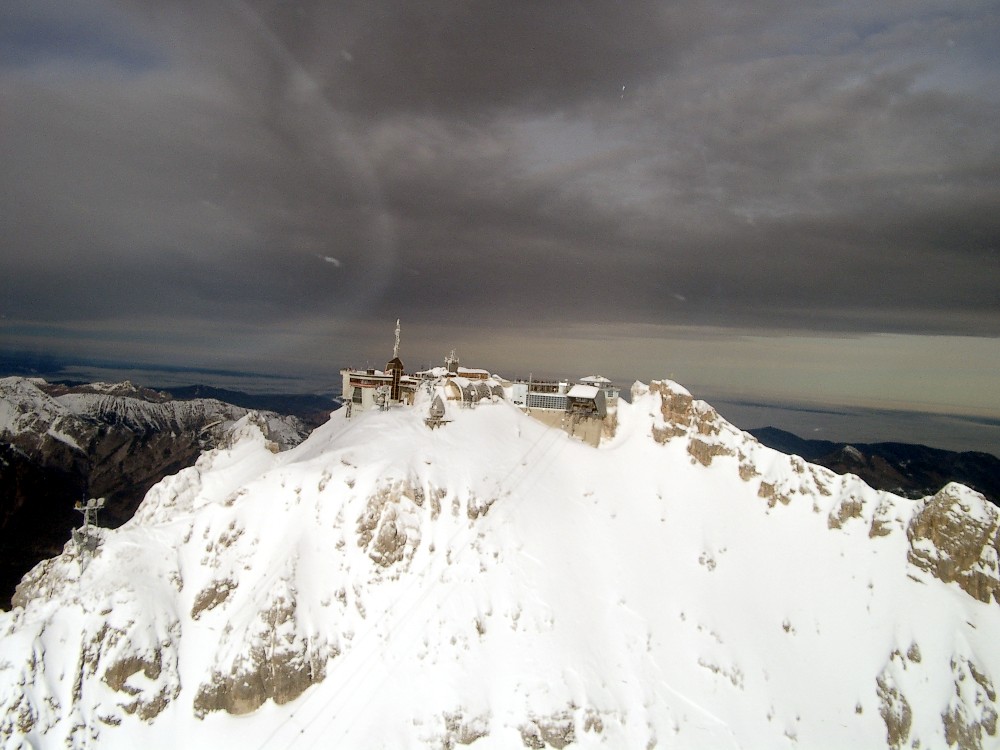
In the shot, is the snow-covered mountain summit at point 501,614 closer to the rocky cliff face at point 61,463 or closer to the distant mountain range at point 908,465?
the rocky cliff face at point 61,463

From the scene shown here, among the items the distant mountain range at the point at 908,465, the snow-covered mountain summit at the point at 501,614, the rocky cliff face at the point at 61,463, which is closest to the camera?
the snow-covered mountain summit at the point at 501,614

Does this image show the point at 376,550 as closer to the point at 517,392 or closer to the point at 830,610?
the point at 517,392

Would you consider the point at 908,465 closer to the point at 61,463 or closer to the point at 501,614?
the point at 501,614

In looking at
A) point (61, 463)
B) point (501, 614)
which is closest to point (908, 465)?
point (501, 614)

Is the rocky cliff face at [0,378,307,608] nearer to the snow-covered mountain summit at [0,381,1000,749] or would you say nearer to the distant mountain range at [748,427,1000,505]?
the snow-covered mountain summit at [0,381,1000,749]

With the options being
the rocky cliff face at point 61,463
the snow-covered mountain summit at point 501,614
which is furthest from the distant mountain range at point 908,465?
the rocky cliff face at point 61,463

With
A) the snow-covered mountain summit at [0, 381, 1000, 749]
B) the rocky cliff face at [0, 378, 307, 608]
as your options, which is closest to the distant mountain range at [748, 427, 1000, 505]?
the snow-covered mountain summit at [0, 381, 1000, 749]

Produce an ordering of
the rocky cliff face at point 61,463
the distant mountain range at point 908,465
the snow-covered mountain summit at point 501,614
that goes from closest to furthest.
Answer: the snow-covered mountain summit at point 501,614, the rocky cliff face at point 61,463, the distant mountain range at point 908,465

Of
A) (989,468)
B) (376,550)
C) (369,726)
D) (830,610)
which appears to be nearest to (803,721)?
(830,610)
